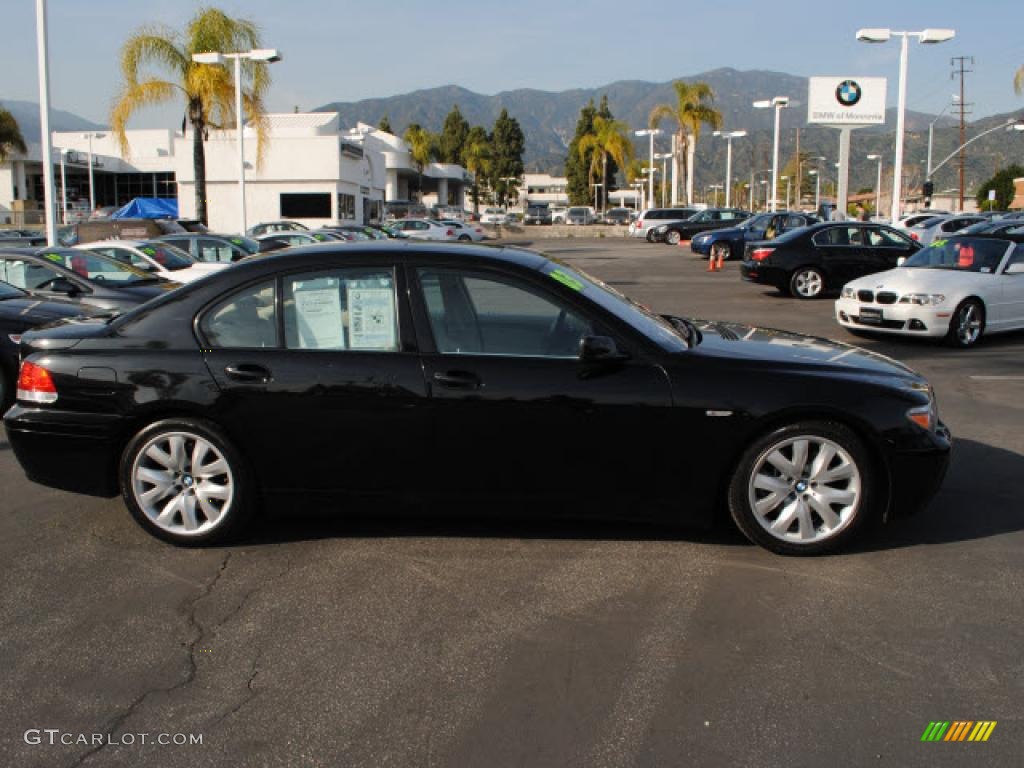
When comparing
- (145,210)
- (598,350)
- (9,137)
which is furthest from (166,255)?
(9,137)

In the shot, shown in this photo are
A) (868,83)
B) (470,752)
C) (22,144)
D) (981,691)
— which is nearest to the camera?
(470,752)

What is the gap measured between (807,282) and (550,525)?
14.5 m

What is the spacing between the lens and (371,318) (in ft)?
15.4

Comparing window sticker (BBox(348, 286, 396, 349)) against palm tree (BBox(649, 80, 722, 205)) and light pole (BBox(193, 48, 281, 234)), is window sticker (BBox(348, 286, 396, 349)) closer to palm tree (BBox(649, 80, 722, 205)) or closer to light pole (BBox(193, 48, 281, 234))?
light pole (BBox(193, 48, 281, 234))

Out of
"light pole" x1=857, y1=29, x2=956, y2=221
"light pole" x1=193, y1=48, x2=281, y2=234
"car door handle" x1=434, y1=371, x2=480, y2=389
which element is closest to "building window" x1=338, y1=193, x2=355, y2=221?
"light pole" x1=193, y1=48, x2=281, y2=234

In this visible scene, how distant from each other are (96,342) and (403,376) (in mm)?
1674

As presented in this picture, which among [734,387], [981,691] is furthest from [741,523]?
[981,691]

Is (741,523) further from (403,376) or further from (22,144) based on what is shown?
(22,144)

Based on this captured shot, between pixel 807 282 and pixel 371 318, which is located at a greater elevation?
pixel 371 318

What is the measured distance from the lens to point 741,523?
460cm

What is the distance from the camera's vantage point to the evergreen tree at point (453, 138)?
351ft

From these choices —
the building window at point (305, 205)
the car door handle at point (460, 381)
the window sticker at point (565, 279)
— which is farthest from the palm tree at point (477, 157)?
the car door handle at point (460, 381)

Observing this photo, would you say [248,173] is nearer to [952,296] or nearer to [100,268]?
[100,268]

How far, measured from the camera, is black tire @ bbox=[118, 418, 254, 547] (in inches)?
185
